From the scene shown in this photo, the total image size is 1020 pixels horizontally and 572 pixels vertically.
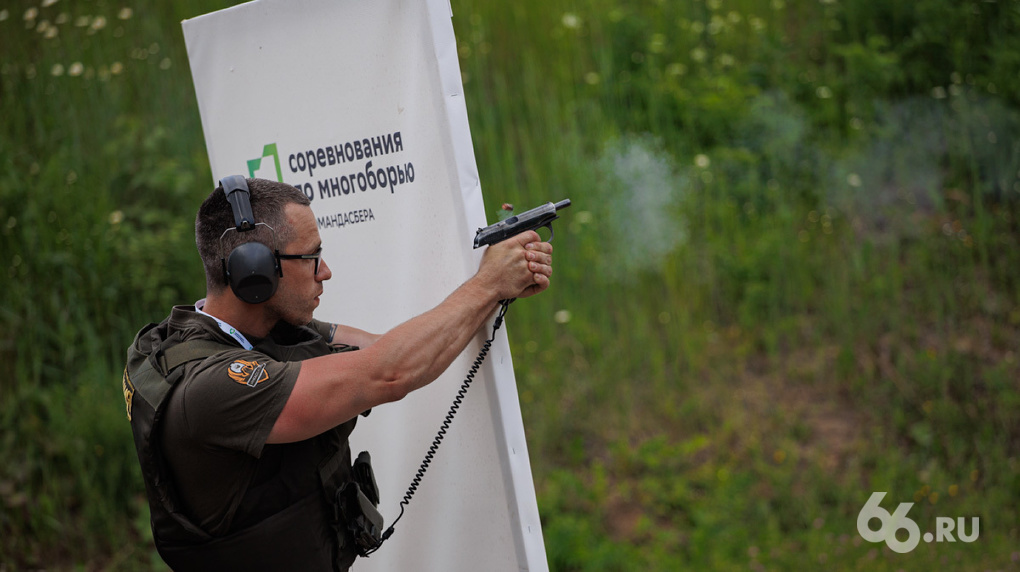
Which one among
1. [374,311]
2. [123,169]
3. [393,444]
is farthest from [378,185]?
[123,169]

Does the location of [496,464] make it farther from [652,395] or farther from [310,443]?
[652,395]

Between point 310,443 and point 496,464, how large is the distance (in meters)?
0.57

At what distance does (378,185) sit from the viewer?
2.60 metres

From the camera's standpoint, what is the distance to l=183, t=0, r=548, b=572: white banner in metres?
2.41

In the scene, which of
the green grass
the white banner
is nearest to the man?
the white banner

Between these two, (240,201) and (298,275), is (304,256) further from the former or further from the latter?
(240,201)

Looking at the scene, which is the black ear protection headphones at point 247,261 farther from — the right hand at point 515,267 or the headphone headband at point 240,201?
the right hand at point 515,267

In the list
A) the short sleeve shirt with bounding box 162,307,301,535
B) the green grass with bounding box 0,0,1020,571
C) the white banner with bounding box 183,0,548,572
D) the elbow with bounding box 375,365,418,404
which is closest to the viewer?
the short sleeve shirt with bounding box 162,307,301,535

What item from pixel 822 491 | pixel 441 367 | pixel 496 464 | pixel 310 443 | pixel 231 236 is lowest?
pixel 822 491


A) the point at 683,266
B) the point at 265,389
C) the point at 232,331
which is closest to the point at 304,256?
the point at 232,331

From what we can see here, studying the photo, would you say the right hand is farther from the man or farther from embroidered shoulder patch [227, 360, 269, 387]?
embroidered shoulder patch [227, 360, 269, 387]

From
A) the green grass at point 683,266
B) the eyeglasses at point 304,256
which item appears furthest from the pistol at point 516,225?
the green grass at point 683,266

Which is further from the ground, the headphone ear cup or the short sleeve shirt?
the headphone ear cup

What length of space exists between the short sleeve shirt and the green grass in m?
2.68
